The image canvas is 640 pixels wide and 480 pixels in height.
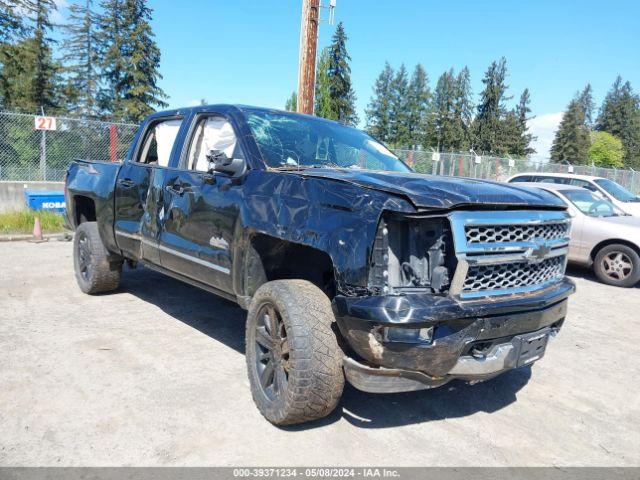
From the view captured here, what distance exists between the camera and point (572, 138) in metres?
80.9

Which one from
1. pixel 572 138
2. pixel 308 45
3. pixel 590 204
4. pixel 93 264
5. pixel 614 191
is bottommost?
pixel 93 264

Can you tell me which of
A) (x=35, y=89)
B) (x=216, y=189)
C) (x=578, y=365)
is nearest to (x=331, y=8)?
(x=216, y=189)

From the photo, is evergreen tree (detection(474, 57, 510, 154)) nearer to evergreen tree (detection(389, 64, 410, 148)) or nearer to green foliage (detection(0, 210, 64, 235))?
evergreen tree (detection(389, 64, 410, 148))

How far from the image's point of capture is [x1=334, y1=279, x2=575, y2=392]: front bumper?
2.62 m

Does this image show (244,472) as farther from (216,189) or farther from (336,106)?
(336,106)

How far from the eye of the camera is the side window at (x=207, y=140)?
418 centimetres

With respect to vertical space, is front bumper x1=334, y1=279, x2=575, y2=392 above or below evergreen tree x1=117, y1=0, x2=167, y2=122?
below

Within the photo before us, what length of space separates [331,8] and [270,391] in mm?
8698

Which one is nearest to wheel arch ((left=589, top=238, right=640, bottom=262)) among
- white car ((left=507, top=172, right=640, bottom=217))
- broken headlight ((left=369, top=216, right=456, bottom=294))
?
white car ((left=507, top=172, right=640, bottom=217))

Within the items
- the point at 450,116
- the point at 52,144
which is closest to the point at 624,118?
the point at 450,116

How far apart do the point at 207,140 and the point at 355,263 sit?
228 centimetres

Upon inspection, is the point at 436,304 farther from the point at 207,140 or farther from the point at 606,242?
the point at 606,242

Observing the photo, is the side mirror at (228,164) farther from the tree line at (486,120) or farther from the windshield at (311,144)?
the tree line at (486,120)

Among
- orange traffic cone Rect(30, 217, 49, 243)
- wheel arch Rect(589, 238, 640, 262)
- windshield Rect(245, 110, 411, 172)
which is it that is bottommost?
orange traffic cone Rect(30, 217, 49, 243)
